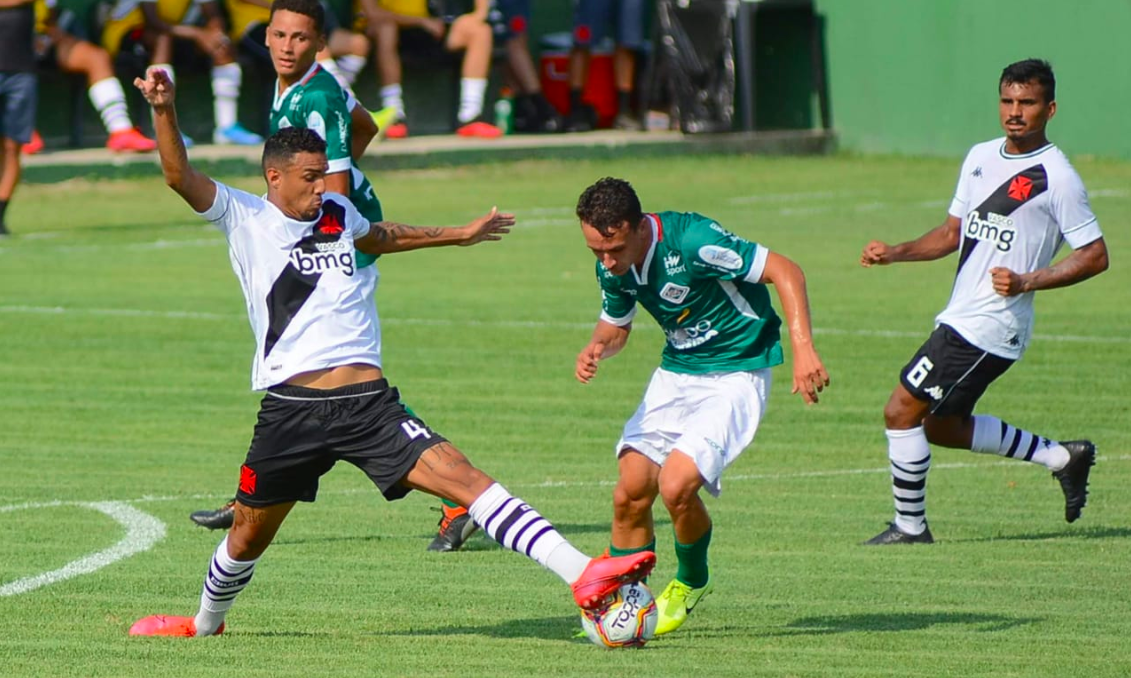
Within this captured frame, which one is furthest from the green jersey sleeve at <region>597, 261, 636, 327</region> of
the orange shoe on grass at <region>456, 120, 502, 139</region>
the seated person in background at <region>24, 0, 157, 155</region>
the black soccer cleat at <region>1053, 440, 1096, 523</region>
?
the orange shoe on grass at <region>456, 120, 502, 139</region>

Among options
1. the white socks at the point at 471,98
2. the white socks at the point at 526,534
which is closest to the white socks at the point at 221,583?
the white socks at the point at 526,534

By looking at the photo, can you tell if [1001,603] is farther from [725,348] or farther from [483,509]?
[483,509]

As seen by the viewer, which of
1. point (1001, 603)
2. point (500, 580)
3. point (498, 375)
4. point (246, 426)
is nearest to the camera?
point (1001, 603)

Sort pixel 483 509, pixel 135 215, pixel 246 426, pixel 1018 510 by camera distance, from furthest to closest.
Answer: pixel 135 215 → pixel 246 426 → pixel 1018 510 → pixel 483 509

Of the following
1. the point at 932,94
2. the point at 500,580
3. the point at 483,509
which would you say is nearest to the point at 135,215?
the point at 932,94

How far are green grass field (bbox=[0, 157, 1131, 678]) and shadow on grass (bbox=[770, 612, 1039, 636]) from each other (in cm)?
2

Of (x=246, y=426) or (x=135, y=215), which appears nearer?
(x=246, y=426)

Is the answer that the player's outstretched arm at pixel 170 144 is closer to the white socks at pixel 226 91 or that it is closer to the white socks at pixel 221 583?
the white socks at pixel 221 583

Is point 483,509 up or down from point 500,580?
up

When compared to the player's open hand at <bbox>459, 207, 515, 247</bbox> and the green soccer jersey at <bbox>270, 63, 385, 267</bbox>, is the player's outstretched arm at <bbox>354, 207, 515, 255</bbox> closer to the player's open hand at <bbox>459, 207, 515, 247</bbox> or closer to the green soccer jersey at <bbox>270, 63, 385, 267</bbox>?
the player's open hand at <bbox>459, 207, 515, 247</bbox>

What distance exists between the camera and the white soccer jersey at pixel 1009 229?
27.6 ft

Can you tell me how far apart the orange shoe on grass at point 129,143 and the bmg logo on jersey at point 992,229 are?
49.8 feet

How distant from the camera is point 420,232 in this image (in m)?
7.07

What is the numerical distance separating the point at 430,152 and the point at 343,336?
696 inches
